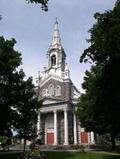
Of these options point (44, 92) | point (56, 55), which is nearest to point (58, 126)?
point (44, 92)

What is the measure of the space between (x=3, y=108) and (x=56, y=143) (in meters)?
36.0

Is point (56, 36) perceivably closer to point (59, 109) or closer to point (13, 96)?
point (59, 109)

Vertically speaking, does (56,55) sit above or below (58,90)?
above

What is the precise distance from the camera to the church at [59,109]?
2717 inches

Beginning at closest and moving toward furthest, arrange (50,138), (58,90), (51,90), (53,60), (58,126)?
(58,126) < (50,138) < (58,90) < (51,90) < (53,60)

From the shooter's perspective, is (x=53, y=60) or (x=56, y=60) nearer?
(x=56, y=60)

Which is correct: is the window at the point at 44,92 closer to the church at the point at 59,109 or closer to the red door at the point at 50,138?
the church at the point at 59,109

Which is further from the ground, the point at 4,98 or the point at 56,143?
the point at 4,98

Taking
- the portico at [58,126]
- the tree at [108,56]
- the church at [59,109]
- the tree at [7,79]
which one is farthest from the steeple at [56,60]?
the tree at [108,56]

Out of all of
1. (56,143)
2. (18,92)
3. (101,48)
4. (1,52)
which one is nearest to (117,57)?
(101,48)

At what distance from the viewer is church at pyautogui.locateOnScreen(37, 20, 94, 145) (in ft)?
226

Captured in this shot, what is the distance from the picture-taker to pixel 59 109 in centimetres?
7000

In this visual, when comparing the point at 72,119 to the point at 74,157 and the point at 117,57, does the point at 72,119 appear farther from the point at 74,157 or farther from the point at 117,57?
the point at 117,57

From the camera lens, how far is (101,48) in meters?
27.7
